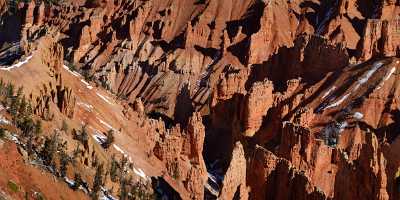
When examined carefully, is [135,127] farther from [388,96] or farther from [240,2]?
[240,2]

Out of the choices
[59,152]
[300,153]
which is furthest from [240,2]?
[59,152]

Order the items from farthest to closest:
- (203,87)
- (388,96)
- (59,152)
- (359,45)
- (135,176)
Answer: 1. (203,87)
2. (359,45)
3. (388,96)
4. (135,176)
5. (59,152)

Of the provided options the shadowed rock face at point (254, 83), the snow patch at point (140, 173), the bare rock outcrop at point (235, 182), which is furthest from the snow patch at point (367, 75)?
the bare rock outcrop at point (235, 182)

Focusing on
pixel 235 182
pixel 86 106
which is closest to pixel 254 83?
pixel 86 106

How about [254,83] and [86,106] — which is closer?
[86,106]

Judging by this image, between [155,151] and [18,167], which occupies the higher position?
[18,167]

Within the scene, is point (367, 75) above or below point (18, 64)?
below

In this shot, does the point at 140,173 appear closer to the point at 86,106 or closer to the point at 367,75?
the point at 86,106

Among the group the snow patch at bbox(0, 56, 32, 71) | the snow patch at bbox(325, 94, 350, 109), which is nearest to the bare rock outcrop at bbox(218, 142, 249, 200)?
the snow patch at bbox(0, 56, 32, 71)
